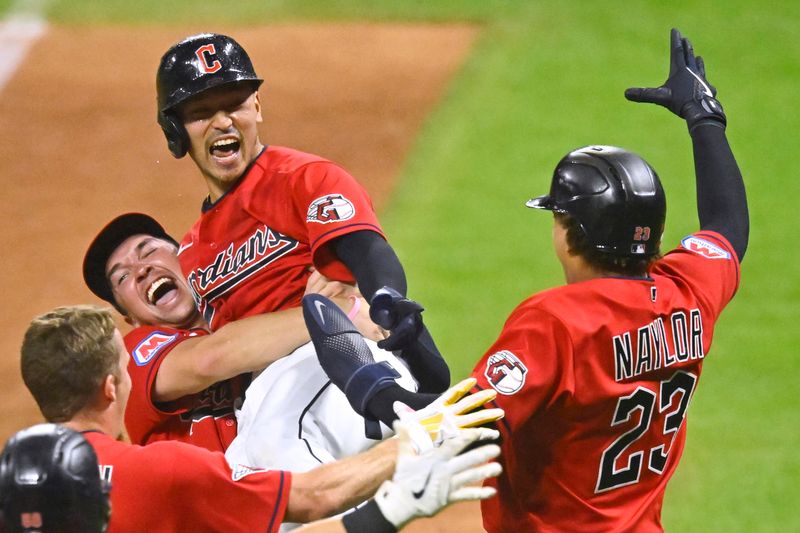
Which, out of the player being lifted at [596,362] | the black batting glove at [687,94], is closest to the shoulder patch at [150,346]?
the player being lifted at [596,362]

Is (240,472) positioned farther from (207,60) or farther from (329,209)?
(207,60)

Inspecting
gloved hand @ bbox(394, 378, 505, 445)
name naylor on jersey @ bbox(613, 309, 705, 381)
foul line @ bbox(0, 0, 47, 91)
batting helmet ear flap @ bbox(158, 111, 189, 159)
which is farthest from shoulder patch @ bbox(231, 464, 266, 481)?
foul line @ bbox(0, 0, 47, 91)

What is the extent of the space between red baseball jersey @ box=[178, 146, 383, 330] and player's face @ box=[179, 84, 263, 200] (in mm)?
61

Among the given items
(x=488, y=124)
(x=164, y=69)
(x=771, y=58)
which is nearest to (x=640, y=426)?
(x=164, y=69)

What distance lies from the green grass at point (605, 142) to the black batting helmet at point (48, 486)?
437 cm

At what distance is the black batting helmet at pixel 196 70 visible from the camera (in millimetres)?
4324

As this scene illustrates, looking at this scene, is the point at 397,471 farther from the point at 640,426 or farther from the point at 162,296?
the point at 162,296

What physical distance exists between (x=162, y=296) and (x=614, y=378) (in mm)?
2165

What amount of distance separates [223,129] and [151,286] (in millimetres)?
814

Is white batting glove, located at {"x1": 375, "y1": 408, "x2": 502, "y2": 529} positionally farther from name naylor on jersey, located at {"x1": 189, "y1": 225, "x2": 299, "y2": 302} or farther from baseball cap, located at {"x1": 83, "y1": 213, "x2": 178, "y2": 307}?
baseball cap, located at {"x1": 83, "y1": 213, "x2": 178, "y2": 307}

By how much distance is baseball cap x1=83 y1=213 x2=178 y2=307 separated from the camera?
496cm

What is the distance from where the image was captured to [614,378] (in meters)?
3.37

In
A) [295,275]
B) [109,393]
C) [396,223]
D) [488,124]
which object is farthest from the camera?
[488,124]

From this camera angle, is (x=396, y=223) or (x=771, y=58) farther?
(x=771, y=58)
